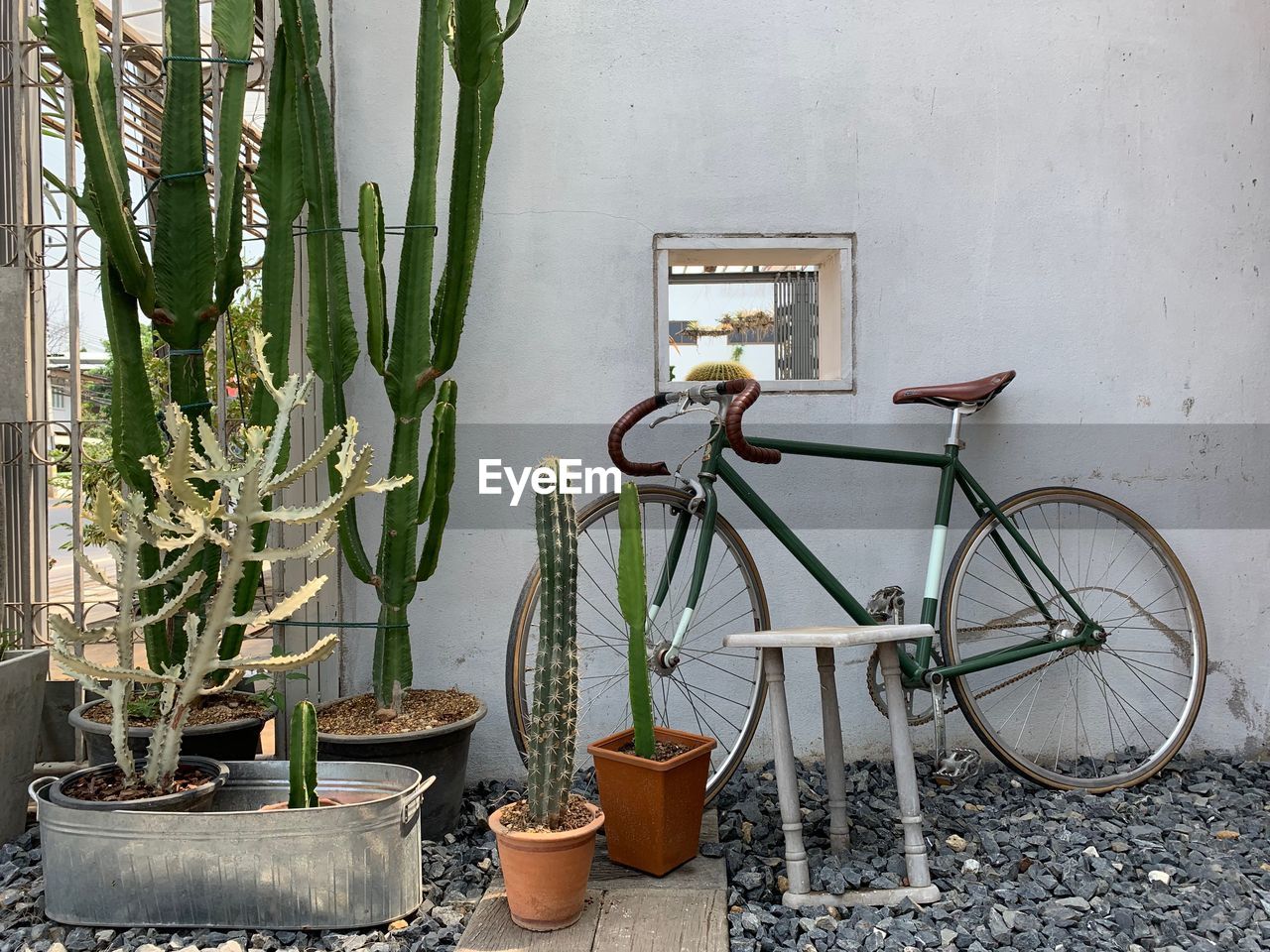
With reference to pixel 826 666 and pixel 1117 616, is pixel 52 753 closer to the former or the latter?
pixel 826 666

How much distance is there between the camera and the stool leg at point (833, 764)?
2.01 meters

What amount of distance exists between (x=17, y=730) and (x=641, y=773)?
1.44 metres

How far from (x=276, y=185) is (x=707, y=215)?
110 cm

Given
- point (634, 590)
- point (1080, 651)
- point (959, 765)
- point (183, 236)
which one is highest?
point (183, 236)

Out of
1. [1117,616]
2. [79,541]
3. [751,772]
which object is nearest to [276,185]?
[79,541]

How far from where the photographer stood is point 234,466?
1822 millimetres

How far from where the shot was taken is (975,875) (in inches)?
75.9

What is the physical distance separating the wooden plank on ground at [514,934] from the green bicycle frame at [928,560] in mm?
613

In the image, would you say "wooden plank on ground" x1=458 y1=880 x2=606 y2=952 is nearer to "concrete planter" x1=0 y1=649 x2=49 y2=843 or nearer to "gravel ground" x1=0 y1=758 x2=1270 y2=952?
"gravel ground" x1=0 y1=758 x2=1270 y2=952

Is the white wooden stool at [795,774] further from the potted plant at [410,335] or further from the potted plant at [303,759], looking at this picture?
the potted plant at [303,759]

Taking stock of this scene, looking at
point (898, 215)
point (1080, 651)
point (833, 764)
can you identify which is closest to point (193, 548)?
point (833, 764)

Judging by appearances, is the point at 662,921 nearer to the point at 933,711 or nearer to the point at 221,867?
the point at 221,867

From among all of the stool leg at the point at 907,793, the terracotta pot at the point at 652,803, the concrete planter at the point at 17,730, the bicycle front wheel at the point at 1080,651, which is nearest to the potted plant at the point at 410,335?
the terracotta pot at the point at 652,803

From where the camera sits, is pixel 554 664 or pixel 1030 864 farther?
pixel 1030 864
